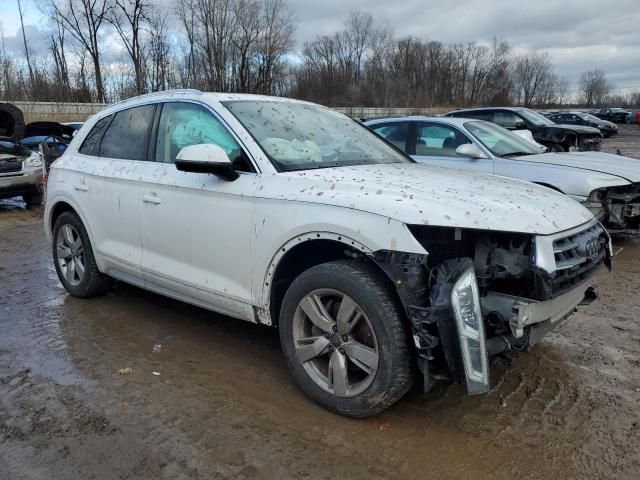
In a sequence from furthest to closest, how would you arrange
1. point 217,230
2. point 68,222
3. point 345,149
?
point 68,222, point 345,149, point 217,230

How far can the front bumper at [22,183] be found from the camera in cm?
1043

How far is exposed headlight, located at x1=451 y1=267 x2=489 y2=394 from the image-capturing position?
8.36ft

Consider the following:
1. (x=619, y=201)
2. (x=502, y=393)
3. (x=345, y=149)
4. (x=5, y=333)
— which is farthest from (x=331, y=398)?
(x=619, y=201)

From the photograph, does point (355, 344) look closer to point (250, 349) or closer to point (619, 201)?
point (250, 349)

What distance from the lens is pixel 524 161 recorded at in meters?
6.88

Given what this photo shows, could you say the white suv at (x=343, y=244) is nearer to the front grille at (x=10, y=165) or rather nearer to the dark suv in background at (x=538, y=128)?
the front grille at (x=10, y=165)

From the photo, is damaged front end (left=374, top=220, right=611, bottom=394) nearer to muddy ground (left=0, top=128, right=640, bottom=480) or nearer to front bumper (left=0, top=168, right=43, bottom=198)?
muddy ground (left=0, top=128, right=640, bottom=480)

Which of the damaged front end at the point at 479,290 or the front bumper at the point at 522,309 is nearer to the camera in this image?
the damaged front end at the point at 479,290

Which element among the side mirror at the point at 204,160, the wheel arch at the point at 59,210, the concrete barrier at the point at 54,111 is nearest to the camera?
the side mirror at the point at 204,160

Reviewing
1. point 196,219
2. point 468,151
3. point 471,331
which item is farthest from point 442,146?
point 471,331

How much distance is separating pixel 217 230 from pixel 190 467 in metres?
1.42

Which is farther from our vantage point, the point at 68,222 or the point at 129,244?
the point at 68,222

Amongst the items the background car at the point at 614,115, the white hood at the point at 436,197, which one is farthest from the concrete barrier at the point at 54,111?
the background car at the point at 614,115

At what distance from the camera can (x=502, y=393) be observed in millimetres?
3275
